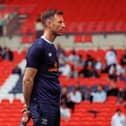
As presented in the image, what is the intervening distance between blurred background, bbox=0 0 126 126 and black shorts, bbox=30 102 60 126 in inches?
291

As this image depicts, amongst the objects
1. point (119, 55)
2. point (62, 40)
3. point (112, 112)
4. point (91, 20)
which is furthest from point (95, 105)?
point (91, 20)

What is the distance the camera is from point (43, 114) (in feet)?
16.0

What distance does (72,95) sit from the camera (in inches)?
573

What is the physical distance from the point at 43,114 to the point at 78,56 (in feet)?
45.1

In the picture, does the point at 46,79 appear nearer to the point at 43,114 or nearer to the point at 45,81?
the point at 45,81

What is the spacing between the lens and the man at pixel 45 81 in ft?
15.9

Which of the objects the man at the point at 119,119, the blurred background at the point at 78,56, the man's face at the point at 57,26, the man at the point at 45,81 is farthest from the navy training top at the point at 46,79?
the man at the point at 119,119

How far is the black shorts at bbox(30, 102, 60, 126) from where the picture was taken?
16.0 feet

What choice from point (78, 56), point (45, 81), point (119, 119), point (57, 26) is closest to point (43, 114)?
point (45, 81)

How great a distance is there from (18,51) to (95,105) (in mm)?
6926

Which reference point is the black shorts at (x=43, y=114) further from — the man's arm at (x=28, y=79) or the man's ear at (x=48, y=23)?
the man's ear at (x=48, y=23)

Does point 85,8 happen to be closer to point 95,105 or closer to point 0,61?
point 0,61

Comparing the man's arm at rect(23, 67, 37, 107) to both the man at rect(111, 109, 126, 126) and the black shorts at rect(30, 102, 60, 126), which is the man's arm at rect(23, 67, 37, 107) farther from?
the man at rect(111, 109, 126, 126)

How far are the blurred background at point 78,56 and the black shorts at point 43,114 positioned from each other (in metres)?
7.38
